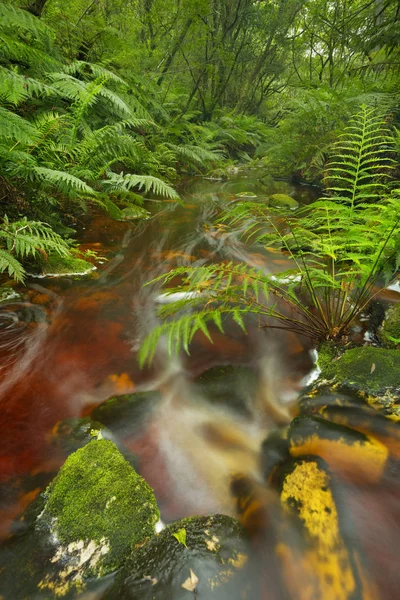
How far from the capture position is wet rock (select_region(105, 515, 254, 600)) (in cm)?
110

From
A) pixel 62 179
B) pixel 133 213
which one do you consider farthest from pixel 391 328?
pixel 133 213

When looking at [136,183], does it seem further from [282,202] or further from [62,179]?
[282,202]

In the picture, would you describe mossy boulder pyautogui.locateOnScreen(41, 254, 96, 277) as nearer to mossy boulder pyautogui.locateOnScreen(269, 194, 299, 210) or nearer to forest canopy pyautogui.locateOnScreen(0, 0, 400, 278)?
forest canopy pyautogui.locateOnScreen(0, 0, 400, 278)

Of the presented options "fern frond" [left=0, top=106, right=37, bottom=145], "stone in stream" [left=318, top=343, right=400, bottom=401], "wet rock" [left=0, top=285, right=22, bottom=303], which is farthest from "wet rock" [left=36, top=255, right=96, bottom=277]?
"stone in stream" [left=318, top=343, right=400, bottom=401]

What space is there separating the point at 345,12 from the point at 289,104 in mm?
6003

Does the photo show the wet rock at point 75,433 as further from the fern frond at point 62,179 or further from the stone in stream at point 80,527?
the fern frond at point 62,179

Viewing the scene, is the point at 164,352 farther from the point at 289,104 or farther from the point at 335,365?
the point at 289,104

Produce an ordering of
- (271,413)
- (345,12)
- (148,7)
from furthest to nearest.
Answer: (345,12)
(148,7)
(271,413)

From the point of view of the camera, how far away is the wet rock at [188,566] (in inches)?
43.3

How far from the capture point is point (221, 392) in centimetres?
211

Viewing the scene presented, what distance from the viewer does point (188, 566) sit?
115 centimetres

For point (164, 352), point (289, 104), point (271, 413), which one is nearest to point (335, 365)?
point (271, 413)

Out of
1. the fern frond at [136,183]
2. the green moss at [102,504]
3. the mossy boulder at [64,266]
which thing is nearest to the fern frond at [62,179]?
the mossy boulder at [64,266]

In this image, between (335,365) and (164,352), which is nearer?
(335,365)
